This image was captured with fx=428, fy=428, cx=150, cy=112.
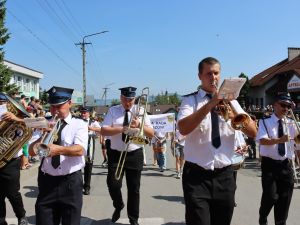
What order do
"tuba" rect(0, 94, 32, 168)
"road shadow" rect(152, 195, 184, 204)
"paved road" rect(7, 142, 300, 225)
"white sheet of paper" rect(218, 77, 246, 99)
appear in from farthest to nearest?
"road shadow" rect(152, 195, 184, 204)
"paved road" rect(7, 142, 300, 225)
"tuba" rect(0, 94, 32, 168)
"white sheet of paper" rect(218, 77, 246, 99)

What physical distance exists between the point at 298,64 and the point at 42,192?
3381 centimetres

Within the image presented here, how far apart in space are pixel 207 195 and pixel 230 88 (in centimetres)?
109

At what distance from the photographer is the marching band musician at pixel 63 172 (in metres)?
4.38

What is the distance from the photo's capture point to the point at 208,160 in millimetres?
3865

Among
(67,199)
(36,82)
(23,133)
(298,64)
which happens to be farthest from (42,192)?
(36,82)

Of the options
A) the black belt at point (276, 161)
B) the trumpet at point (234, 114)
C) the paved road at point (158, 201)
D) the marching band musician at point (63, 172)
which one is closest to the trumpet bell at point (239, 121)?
the trumpet at point (234, 114)

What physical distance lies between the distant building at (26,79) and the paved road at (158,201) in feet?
119

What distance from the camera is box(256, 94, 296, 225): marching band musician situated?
5.84m

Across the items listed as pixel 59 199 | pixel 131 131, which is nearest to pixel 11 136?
pixel 59 199

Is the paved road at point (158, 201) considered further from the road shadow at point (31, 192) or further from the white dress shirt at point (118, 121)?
the white dress shirt at point (118, 121)

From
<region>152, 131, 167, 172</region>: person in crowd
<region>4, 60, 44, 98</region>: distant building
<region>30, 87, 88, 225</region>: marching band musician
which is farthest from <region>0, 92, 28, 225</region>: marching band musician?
<region>4, 60, 44, 98</region>: distant building

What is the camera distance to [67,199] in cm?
443

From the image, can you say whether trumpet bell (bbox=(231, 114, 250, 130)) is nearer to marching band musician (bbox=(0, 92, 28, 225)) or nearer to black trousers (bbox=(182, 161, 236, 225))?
black trousers (bbox=(182, 161, 236, 225))

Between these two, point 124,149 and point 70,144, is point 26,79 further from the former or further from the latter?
point 70,144
